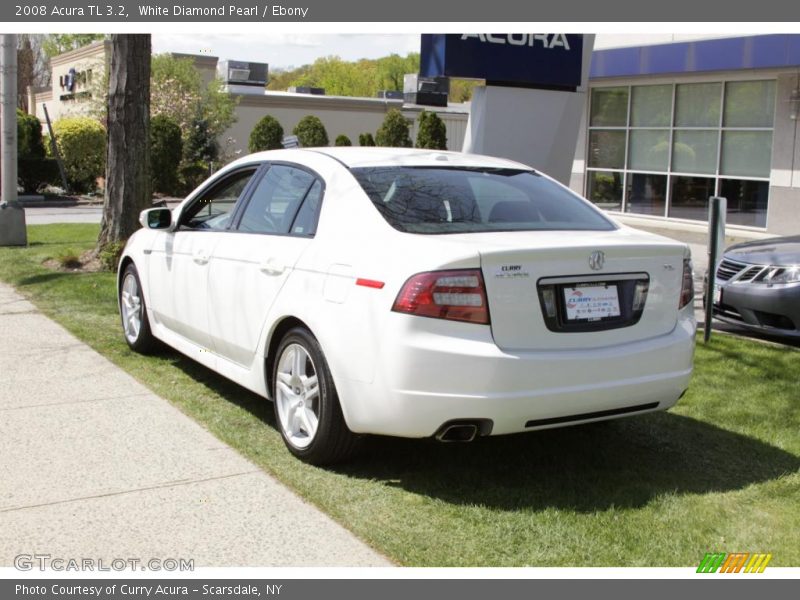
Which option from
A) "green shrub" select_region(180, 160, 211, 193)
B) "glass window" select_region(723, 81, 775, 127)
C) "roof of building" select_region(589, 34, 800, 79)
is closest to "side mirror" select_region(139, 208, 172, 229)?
"roof of building" select_region(589, 34, 800, 79)

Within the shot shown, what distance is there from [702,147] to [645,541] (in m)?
15.0

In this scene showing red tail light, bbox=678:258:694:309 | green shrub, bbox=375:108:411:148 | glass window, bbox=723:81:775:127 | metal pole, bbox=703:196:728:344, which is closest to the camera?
red tail light, bbox=678:258:694:309

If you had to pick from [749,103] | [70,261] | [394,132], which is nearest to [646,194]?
[749,103]

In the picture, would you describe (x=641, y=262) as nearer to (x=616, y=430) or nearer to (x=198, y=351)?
(x=616, y=430)

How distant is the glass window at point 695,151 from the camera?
1752 cm

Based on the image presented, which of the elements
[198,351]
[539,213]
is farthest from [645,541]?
[198,351]

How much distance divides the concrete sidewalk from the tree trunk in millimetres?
5554

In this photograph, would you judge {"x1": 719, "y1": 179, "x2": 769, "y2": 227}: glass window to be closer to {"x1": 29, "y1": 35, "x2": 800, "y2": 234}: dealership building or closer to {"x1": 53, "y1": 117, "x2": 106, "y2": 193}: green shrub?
{"x1": 29, "y1": 35, "x2": 800, "y2": 234}: dealership building

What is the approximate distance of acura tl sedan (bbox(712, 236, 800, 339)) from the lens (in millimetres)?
7734

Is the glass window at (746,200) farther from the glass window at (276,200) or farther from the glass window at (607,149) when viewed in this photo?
the glass window at (276,200)

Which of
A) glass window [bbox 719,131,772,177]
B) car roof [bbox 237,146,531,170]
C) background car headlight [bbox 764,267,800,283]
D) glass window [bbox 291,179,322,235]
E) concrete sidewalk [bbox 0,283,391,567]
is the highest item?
glass window [bbox 719,131,772,177]

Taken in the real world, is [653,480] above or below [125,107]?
below

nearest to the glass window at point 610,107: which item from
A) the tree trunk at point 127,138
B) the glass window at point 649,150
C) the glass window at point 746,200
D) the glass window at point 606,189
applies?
the glass window at point 649,150

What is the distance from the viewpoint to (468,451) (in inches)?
206
